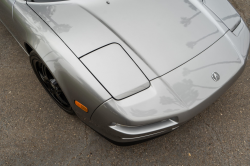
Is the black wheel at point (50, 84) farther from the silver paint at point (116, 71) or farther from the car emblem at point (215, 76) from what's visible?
the car emblem at point (215, 76)

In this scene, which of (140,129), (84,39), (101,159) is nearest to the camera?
(140,129)

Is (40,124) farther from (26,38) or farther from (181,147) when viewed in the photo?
(181,147)

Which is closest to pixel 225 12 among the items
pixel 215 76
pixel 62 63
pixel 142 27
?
pixel 215 76

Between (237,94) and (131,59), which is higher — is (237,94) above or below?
below

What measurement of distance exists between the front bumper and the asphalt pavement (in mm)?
518

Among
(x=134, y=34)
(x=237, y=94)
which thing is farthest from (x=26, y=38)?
(x=237, y=94)

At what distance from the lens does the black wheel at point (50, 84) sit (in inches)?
80.6

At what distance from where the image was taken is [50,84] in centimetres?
220

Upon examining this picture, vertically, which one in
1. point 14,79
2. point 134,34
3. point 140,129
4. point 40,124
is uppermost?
point 134,34

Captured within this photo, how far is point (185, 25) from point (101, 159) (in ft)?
5.21

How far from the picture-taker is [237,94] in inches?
98.8

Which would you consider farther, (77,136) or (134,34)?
(77,136)

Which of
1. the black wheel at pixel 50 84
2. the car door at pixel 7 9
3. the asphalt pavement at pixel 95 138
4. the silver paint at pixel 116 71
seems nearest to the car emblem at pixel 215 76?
the silver paint at pixel 116 71

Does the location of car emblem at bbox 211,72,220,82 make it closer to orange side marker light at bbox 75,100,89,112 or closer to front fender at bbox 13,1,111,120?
front fender at bbox 13,1,111,120
